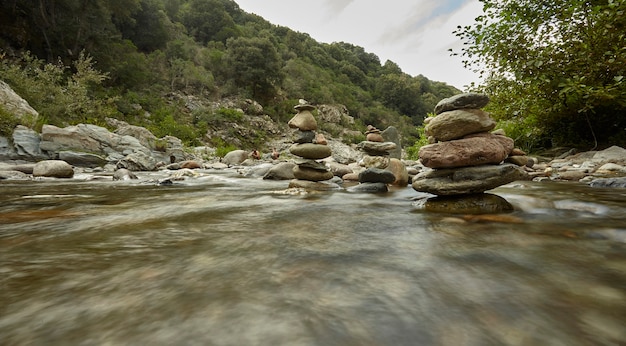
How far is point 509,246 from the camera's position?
224 centimetres

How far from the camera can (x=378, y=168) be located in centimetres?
703

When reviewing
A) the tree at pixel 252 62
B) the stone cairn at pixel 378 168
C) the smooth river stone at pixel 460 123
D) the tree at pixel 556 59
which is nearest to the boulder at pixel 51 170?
the stone cairn at pixel 378 168

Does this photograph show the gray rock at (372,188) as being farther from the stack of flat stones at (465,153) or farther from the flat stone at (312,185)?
the stack of flat stones at (465,153)

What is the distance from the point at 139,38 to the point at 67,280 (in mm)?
38561

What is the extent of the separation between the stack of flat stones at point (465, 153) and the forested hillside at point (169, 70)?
12.5 meters

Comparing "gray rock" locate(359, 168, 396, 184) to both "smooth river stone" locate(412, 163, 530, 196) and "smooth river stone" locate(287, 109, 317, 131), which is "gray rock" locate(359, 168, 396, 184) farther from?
"smooth river stone" locate(412, 163, 530, 196)

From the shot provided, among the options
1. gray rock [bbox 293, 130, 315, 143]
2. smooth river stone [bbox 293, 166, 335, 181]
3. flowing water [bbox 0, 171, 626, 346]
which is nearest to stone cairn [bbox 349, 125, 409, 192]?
smooth river stone [bbox 293, 166, 335, 181]

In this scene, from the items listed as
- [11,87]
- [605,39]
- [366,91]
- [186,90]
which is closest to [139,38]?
[186,90]

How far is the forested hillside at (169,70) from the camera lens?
1705 cm

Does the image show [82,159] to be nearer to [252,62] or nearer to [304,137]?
[304,137]

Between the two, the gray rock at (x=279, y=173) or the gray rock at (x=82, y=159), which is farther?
the gray rock at (x=82, y=159)

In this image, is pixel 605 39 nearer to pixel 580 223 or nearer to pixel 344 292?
pixel 580 223

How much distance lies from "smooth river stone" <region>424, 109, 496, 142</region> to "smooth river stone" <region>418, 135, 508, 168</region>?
135mm

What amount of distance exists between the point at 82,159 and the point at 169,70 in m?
25.2
